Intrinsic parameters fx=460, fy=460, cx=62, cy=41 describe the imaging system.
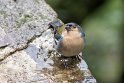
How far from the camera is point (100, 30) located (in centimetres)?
744

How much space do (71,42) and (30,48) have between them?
0.38 metres

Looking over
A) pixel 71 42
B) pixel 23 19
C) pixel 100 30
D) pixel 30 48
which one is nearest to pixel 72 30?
pixel 71 42

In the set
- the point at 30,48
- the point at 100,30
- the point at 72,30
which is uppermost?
the point at 72,30

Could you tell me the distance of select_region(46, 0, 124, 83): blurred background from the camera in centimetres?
677

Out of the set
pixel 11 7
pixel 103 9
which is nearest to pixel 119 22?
pixel 103 9

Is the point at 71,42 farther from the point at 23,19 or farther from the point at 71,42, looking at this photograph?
the point at 23,19

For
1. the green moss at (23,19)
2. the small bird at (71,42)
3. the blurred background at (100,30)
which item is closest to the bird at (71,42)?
the small bird at (71,42)

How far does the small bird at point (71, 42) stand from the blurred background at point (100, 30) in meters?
2.80

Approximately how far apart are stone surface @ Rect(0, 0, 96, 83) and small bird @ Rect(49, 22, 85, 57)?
117 mm

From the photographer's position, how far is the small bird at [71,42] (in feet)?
12.7

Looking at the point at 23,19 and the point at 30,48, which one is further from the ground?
the point at 23,19

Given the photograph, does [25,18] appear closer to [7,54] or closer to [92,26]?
[7,54]

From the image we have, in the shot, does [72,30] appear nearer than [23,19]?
Yes

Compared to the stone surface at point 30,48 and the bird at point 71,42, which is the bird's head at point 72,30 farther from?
the stone surface at point 30,48
